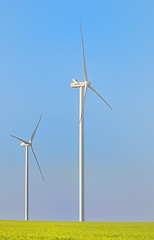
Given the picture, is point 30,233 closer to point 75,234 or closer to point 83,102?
point 75,234

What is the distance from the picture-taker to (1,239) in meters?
18.6

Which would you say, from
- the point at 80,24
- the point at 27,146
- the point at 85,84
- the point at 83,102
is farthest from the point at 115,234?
the point at 27,146

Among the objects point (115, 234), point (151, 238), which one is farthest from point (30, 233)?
point (151, 238)

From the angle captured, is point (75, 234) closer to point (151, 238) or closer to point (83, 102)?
point (151, 238)

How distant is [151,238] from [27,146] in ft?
84.7

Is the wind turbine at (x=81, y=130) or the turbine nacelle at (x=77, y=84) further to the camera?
the turbine nacelle at (x=77, y=84)

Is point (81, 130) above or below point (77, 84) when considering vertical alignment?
below

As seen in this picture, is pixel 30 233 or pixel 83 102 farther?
pixel 83 102

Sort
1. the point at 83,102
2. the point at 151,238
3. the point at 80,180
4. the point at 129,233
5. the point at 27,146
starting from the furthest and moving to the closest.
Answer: the point at 27,146, the point at 83,102, the point at 80,180, the point at 129,233, the point at 151,238

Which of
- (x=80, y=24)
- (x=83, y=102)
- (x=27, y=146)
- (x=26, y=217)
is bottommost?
(x=26, y=217)

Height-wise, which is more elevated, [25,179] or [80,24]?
[80,24]

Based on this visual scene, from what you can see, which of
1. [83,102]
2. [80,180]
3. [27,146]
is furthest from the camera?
[27,146]

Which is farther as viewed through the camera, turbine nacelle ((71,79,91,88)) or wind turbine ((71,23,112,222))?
turbine nacelle ((71,79,91,88))

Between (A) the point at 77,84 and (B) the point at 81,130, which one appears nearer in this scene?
(B) the point at 81,130
